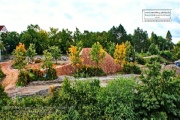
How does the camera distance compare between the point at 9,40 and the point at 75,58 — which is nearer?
the point at 75,58

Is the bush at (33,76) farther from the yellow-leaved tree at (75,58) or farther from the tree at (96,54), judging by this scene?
the tree at (96,54)

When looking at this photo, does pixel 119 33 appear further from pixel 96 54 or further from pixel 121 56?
pixel 96 54

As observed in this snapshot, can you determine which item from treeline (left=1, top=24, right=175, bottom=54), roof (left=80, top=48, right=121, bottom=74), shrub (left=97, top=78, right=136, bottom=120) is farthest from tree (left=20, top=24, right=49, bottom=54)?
shrub (left=97, top=78, right=136, bottom=120)

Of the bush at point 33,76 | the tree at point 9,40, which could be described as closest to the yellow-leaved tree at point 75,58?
the bush at point 33,76

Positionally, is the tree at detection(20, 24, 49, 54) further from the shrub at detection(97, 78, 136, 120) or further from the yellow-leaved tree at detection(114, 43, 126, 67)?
the shrub at detection(97, 78, 136, 120)

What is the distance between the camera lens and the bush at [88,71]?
1164 inches

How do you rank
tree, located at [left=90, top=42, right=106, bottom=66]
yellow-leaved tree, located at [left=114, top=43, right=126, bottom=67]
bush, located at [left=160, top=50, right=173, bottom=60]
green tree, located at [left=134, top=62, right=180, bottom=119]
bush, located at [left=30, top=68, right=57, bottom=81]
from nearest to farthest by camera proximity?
green tree, located at [left=134, top=62, right=180, bottom=119] → bush, located at [left=30, top=68, right=57, bottom=81] → tree, located at [left=90, top=42, right=106, bottom=66] → yellow-leaved tree, located at [left=114, top=43, right=126, bottom=67] → bush, located at [left=160, top=50, right=173, bottom=60]

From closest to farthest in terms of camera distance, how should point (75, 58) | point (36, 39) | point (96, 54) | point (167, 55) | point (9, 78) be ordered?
point (9, 78), point (75, 58), point (96, 54), point (36, 39), point (167, 55)

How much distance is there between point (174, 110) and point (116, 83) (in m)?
2.97

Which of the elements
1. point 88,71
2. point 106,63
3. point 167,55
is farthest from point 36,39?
point 167,55

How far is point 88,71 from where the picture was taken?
3005cm

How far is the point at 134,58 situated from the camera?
4256 cm

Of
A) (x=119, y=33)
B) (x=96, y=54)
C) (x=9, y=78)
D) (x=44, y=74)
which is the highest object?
(x=119, y=33)

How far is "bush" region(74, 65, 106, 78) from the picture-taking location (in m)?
29.6
